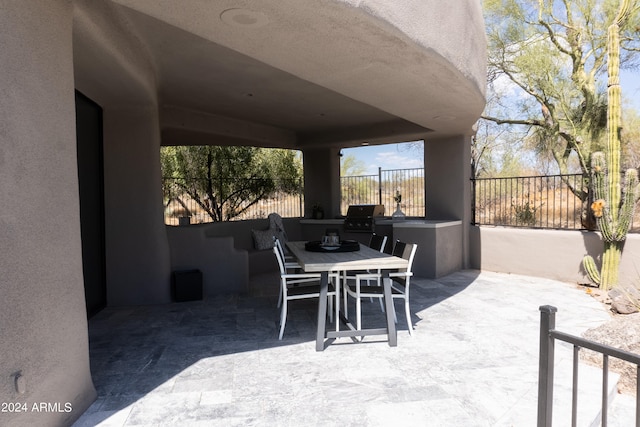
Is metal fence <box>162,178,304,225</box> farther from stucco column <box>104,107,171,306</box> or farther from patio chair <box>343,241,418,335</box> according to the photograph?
patio chair <box>343,241,418,335</box>

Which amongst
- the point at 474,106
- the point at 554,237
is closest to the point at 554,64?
the point at 554,237

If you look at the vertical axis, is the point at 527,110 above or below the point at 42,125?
above

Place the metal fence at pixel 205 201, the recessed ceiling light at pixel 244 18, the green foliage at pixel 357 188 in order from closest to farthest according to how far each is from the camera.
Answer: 1. the recessed ceiling light at pixel 244 18
2. the metal fence at pixel 205 201
3. the green foliage at pixel 357 188

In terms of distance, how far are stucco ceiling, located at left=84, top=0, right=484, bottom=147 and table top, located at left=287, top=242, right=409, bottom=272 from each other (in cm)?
167

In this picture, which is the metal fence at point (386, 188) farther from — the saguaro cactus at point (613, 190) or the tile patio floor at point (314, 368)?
the tile patio floor at point (314, 368)

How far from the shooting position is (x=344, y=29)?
2615mm

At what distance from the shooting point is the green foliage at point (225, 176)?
857 cm

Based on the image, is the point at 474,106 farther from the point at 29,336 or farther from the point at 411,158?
the point at 411,158

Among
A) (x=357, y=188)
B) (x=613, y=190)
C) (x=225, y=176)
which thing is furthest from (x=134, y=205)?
(x=613, y=190)

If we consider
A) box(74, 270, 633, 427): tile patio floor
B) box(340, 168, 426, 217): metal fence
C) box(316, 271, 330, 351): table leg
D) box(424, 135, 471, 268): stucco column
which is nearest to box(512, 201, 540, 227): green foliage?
box(424, 135, 471, 268): stucco column

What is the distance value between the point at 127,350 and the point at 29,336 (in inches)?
67.8

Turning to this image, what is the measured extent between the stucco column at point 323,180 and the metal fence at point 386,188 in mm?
542

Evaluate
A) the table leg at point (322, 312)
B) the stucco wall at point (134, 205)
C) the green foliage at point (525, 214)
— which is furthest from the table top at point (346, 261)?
the green foliage at point (525, 214)

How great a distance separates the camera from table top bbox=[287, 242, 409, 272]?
3.59 metres
